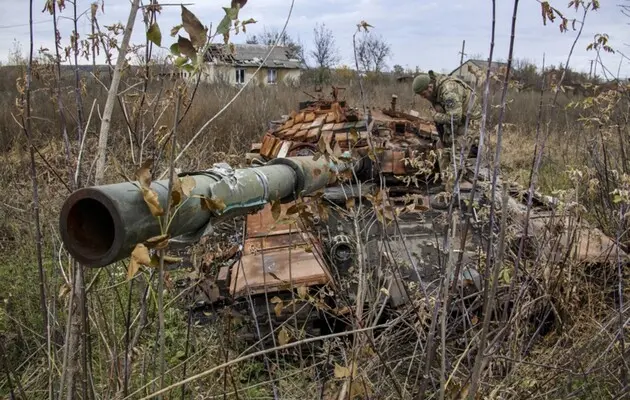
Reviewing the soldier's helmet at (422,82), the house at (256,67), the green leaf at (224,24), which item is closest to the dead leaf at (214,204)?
the green leaf at (224,24)

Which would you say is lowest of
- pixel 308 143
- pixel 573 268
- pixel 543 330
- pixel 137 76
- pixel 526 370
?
pixel 543 330

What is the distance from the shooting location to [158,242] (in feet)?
4.28

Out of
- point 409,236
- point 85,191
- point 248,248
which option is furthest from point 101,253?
point 409,236

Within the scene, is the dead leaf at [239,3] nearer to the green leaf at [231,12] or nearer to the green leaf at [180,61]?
the green leaf at [231,12]

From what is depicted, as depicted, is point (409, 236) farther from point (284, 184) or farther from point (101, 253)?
point (101, 253)

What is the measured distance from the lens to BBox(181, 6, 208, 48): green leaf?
1381 mm

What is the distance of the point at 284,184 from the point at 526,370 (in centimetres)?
194

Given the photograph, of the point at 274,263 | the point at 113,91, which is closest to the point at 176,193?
the point at 113,91

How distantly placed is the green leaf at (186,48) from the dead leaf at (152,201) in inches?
14.0

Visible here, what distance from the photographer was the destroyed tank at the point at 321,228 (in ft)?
4.45

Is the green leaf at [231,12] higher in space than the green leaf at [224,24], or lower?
higher

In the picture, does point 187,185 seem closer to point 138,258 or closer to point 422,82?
point 138,258

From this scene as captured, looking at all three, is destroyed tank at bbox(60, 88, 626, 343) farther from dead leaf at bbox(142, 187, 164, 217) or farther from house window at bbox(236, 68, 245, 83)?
house window at bbox(236, 68, 245, 83)

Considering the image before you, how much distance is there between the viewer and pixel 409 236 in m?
4.89
